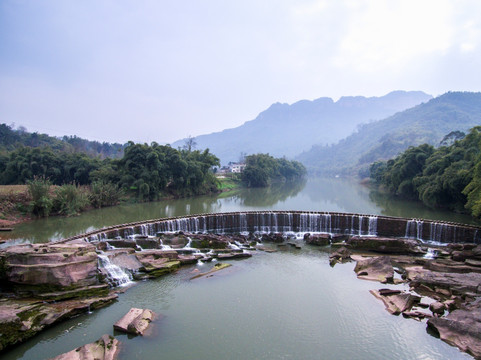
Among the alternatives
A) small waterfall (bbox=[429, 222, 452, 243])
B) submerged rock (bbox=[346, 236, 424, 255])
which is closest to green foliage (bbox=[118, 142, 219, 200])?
submerged rock (bbox=[346, 236, 424, 255])

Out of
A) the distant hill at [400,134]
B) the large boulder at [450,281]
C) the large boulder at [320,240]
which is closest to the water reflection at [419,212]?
the large boulder at [320,240]

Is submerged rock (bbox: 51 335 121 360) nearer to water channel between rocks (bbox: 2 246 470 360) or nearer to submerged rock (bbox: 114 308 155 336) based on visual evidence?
water channel between rocks (bbox: 2 246 470 360)

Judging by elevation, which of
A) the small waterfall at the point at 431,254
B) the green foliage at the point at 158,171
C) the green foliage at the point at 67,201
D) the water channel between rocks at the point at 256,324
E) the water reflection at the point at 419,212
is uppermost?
the green foliage at the point at 158,171

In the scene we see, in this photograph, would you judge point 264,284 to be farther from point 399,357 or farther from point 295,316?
point 399,357

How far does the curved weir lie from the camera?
15203 mm

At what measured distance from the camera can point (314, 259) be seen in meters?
13.5

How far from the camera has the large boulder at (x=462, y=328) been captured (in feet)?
23.3

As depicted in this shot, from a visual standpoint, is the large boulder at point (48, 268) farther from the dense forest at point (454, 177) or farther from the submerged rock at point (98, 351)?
the dense forest at point (454, 177)

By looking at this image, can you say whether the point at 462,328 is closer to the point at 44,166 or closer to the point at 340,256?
the point at 340,256

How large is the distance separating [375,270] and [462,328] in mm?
4112

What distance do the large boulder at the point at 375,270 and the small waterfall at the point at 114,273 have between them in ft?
27.9

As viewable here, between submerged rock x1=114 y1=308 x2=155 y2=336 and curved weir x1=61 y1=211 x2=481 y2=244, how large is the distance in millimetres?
6748

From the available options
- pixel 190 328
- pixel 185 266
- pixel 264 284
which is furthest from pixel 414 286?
pixel 185 266

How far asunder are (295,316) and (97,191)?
72.5 ft
